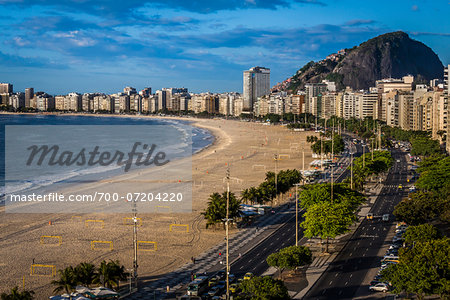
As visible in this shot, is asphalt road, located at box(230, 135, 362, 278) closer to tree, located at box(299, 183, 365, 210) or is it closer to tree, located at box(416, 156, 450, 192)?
tree, located at box(299, 183, 365, 210)

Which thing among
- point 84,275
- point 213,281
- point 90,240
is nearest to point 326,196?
point 213,281

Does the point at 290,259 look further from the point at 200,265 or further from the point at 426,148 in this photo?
the point at 426,148

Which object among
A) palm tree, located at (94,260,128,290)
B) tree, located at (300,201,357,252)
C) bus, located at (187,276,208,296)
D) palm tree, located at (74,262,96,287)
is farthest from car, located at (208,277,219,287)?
tree, located at (300,201,357,252)

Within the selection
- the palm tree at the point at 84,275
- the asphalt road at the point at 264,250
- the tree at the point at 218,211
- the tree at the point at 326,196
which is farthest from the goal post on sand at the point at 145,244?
the tree at the point at 326,196

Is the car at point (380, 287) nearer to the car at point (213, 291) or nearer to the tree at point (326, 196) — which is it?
the car at point (213, 291)

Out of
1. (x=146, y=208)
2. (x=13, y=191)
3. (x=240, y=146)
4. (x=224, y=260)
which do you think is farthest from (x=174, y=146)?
(x=224, y=260)

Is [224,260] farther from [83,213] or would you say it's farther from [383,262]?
[83,213]
